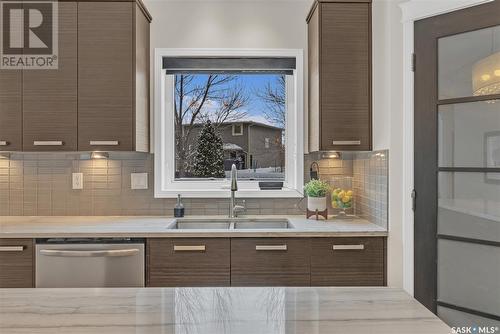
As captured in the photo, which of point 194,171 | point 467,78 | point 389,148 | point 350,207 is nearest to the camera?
point 467,78

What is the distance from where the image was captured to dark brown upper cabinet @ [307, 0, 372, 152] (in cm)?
253

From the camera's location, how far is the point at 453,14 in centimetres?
203

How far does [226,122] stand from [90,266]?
1521mm

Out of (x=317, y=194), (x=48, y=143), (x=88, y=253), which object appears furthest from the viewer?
(x=317, y=194)

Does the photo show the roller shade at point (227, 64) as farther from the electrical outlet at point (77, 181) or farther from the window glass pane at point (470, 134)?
the window glass pane at point (470, 134)

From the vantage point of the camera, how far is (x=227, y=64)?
116 inches

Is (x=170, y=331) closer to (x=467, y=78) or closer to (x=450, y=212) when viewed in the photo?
(x=450, y=212)

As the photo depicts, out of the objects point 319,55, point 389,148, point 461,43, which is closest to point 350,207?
point 389,148

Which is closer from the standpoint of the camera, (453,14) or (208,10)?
(453,14)

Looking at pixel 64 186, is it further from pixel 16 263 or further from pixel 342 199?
pixel 342 199

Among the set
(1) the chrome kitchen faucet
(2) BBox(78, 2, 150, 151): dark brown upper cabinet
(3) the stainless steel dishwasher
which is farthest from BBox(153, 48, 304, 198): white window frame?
(3) the stainless steel dishwasher

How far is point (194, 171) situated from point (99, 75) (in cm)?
104

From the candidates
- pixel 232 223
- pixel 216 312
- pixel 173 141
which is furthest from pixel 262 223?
pixel 216 312

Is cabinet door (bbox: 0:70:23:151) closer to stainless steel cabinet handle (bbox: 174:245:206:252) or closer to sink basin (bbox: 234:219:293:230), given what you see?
stainless steel cabinet handle (bbox: 174:245:206:252)
